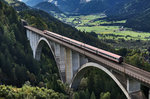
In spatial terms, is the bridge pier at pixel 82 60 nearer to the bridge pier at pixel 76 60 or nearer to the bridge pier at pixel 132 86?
the bridge pier at pixel 76 60

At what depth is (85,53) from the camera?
131 feet

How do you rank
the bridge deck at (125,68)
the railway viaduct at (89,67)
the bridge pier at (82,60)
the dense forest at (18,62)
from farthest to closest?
the dense forest at (18,62) → the bridge pier at (82,60) → the railway viaduct at (89,67) → the bridge deck at (125,68)

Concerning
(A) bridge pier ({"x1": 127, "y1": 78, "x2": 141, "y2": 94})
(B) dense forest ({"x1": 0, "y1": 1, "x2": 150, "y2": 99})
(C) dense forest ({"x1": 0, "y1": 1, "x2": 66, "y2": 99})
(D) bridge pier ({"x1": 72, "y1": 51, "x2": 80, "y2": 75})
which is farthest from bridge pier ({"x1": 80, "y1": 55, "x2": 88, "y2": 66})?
(A) bridge pier ({"x1": 127, "y1": 78, "x2": 141, "y2": 94})

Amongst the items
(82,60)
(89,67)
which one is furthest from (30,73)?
(89,67)

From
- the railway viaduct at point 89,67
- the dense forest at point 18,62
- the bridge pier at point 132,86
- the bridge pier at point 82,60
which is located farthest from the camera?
the dense forest at point 18,62

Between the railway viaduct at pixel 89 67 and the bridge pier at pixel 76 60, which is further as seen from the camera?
the bridge pier at pixel 76 60

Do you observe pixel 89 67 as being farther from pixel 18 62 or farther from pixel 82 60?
pixel 18 62

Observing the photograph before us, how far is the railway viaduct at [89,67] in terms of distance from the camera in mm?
27058

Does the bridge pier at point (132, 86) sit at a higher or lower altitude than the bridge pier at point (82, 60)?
lower

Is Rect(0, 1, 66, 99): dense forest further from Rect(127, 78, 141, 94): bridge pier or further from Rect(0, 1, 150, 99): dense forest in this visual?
Rect(127, 78, 141, 94): bridge pier

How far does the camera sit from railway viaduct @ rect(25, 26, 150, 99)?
27.1m

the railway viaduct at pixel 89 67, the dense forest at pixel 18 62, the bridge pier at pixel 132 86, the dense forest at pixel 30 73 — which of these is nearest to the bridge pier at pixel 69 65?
the railway viaduct at pixel 89 67

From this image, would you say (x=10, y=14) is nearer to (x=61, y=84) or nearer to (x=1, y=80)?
(x=1, y=80)

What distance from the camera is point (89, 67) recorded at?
1612 inches
